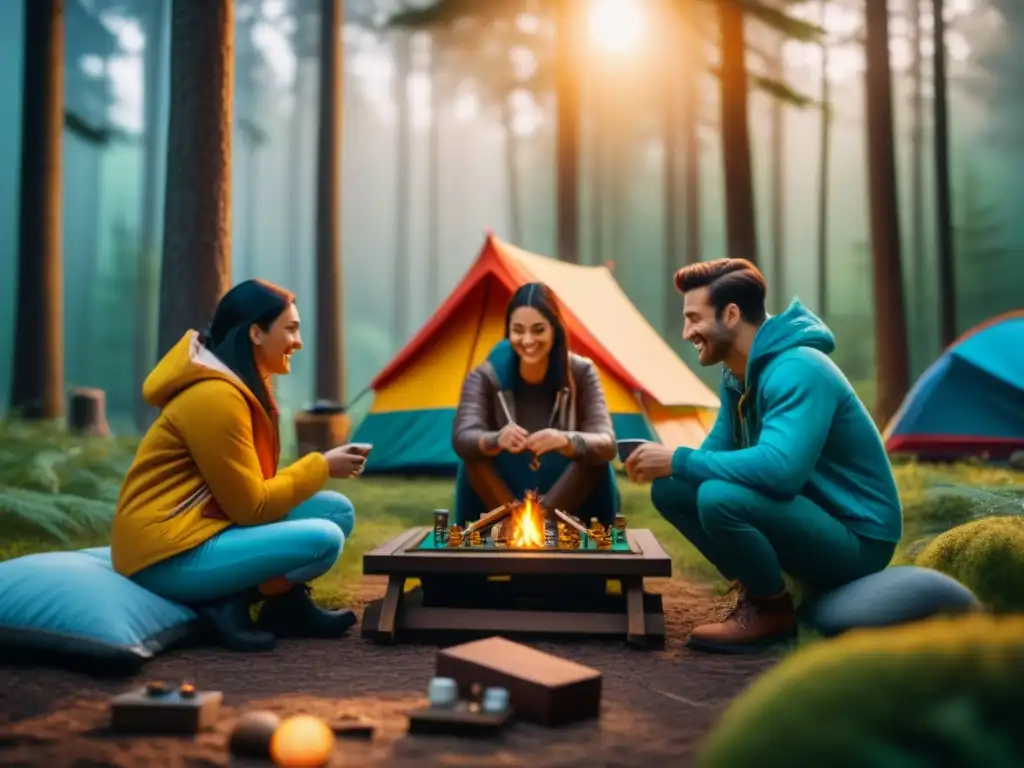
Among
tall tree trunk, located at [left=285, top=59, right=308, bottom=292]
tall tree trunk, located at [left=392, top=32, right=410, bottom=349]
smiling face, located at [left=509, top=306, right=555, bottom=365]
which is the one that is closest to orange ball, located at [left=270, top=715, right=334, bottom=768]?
smiling face, located at [left=509, top=306, right=555, bottom=365]

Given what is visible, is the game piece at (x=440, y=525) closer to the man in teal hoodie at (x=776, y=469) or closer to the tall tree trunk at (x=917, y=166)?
the man in teal hoodie at (x=776, y=469)

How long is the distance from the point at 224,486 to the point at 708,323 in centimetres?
183

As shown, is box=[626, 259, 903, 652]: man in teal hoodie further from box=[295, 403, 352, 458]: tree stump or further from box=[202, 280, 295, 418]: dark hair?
box=[295, 403, 352, 458]: tree stump

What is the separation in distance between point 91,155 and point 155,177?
26.7 ft

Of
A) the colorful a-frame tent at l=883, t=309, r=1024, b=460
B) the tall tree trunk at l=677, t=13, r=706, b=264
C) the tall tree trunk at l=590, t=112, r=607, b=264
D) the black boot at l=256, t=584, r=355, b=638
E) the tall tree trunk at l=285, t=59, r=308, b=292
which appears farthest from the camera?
the tall tree trunk at l=285, t=59, r=308, b=292

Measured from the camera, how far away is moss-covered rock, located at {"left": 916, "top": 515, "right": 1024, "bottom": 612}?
10.4 feet

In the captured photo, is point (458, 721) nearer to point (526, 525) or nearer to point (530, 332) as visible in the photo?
point (526, 525)

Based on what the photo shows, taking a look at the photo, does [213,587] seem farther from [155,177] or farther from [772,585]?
[155,177]

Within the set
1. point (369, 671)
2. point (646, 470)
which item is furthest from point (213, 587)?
point (646, 470)

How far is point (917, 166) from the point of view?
1075 inches

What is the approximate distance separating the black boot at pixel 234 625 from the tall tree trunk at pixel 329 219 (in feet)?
30.3

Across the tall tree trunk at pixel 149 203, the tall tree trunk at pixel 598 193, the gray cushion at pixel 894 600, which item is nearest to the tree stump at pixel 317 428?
the gray cushion at pixel 894 600

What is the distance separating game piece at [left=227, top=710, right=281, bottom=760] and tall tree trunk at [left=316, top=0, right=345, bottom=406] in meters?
10.4

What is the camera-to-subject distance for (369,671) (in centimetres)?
294
